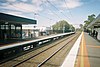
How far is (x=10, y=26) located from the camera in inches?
1209

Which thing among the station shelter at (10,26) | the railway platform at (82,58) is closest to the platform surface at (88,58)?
the railway platform at (82,58)

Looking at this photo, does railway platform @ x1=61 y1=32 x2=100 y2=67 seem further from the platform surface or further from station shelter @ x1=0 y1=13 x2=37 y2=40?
station shelter @ x1=0 y1=13 x2=37 y2=40

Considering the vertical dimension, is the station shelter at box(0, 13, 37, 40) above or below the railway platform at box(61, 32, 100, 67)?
above

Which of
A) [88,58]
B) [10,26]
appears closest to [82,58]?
[88,58]

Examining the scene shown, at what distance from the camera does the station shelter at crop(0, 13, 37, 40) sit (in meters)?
24.0

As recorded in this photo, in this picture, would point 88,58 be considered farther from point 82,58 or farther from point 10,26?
point 10,26

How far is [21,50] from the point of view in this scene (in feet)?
49.3

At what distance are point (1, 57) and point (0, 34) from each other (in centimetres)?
1625

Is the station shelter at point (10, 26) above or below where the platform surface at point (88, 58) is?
above

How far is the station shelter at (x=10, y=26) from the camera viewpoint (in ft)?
78.6

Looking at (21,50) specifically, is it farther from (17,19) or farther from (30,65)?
(17,19)

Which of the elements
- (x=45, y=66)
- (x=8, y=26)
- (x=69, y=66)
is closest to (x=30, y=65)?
(x=45, y=66)

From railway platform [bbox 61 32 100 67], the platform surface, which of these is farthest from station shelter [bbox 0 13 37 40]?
the platform surface

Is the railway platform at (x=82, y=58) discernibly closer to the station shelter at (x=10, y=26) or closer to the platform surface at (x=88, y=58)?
the platform surface at (x=88, y=58)
